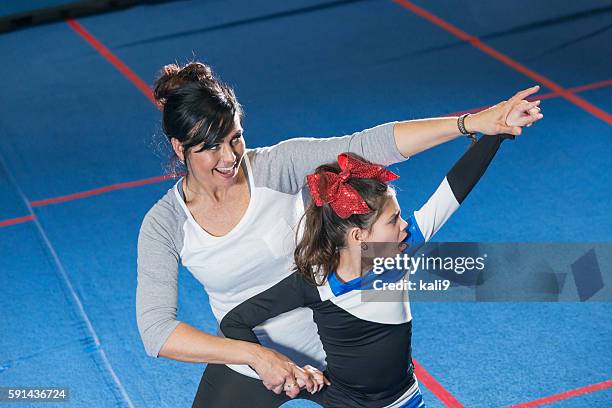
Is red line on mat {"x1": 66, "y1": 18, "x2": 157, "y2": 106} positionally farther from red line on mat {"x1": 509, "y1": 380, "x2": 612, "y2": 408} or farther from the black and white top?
the black and white top

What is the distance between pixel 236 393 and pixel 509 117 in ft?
4.01

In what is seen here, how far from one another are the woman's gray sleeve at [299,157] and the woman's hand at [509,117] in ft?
0.95

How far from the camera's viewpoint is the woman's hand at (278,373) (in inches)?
103

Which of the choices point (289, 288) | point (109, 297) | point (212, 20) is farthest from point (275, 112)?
point (289, 288)

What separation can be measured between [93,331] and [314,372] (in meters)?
1.99

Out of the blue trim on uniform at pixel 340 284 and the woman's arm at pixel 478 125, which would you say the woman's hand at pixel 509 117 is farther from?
the blue trim on uniform at pixel 340 284

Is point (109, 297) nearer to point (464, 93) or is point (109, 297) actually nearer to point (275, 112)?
point (275, 112)

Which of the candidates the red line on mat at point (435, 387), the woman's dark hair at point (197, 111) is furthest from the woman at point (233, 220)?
the red line on mat at point (435, 387)

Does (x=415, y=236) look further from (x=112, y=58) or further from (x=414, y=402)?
(x=112, y=58)

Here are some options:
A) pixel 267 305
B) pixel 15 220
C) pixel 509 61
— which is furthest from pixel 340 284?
pixel 509 61

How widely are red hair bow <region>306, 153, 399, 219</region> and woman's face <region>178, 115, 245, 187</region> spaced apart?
0.22 metres

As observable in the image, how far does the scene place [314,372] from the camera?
272 centimetres

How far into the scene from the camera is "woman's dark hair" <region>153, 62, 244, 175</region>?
2.72 meters

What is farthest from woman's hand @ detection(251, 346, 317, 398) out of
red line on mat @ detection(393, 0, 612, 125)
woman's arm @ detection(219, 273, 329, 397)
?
red line on mat @ detection(393, 0, 612, 125)
